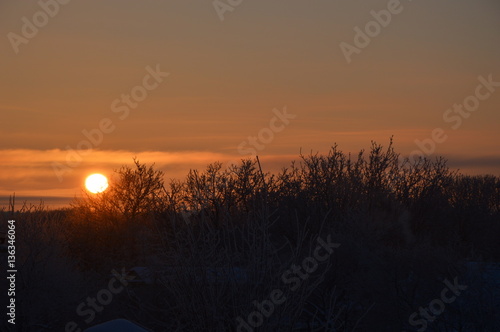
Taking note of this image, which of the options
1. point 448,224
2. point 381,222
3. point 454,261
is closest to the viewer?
point 454,261

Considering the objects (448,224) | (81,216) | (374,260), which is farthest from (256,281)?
(81,216)

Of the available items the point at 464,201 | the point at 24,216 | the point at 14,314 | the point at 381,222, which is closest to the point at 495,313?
the point at 381,222

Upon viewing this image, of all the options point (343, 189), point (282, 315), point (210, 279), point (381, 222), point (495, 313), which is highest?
point (343, 189)

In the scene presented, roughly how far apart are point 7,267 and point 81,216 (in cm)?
2027

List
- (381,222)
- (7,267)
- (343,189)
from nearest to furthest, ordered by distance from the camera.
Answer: (7,267) < (381,222) < (343,189)

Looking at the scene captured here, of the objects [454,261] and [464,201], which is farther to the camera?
[464,201]

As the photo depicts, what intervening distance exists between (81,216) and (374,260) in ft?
93.0

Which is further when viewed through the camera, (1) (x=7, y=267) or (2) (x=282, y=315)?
(1) (x=7, y=267)

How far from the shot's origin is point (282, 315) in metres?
8.36

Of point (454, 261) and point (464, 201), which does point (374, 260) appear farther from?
point (464, 201)

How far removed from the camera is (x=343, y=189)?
39.7 meters

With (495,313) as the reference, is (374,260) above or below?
above

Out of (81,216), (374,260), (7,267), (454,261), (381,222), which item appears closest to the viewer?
(454,261)

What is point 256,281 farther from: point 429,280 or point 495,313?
point 429,280
